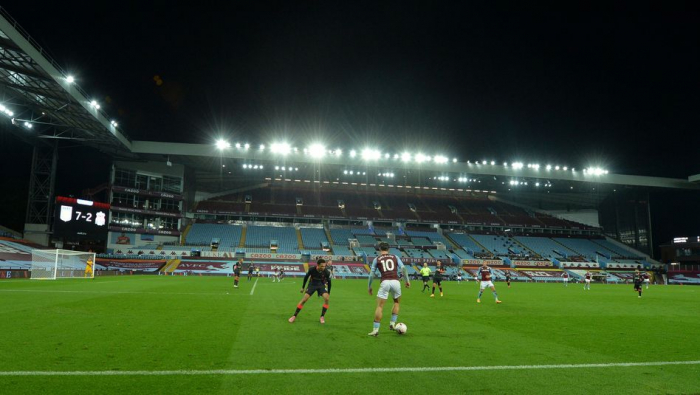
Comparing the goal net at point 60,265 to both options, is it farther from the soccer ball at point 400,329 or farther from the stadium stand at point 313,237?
the soccer ball at point 400,329

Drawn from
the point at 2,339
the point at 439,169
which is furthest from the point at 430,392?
the point at 439,169

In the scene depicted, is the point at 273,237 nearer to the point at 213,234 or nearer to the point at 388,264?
the point at 213,234

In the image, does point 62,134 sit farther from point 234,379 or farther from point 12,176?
point 234,379

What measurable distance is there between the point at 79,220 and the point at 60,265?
26.6 feet

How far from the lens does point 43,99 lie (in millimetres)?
35531

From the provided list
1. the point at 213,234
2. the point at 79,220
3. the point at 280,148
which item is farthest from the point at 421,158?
the point at 79,220

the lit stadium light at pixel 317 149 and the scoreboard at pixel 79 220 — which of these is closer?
the scoreboard at pixel 79 220

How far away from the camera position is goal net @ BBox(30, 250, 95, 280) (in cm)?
3112

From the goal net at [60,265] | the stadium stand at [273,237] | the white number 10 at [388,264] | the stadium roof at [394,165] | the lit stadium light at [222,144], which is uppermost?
the lit stadium light at [222,144]

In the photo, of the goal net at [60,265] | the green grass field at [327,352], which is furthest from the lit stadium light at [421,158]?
the green grass field at [327,352]

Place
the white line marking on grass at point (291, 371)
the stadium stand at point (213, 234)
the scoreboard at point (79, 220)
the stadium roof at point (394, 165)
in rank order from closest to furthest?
1. the white line marking on grass at point (291, 371)
2. the scoreboard at point (79, 220)
3. the stadium roof at point (394, 165)
4. the stadium stand at point (213, 234)

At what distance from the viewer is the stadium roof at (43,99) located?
2728cm

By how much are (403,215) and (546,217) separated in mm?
29071

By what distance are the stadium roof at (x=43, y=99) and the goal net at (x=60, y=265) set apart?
12399 millimetres
